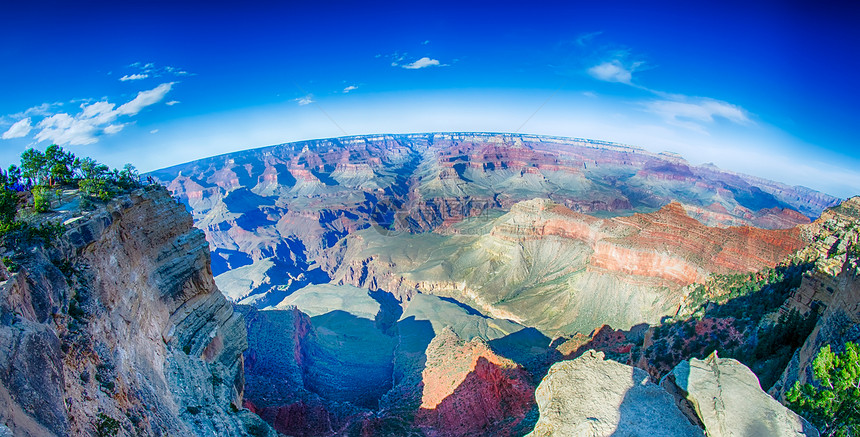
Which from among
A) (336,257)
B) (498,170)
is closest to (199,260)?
(336,257)

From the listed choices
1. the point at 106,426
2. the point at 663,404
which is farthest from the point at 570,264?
the point at 106,426

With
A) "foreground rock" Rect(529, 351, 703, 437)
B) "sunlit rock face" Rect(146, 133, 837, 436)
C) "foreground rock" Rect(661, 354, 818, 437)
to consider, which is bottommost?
"sunlit rock face" Rect(146, 133, 837, 436)

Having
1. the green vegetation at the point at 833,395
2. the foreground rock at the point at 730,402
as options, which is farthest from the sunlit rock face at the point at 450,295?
the green vegetation at the point at 833,395

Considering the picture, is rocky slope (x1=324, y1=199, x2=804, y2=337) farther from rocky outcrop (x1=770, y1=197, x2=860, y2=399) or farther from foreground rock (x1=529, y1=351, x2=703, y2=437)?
foreground rock (x1=529, y1=351, x2=703, y2=437)

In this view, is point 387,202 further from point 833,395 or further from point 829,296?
point 833,395

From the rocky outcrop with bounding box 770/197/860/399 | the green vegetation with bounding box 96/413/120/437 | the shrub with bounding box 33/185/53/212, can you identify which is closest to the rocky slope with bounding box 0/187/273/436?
the green vegetation with bounding box 96/413/120/437

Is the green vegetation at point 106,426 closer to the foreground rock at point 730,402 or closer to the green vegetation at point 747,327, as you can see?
the foreground rock at point 730,402
